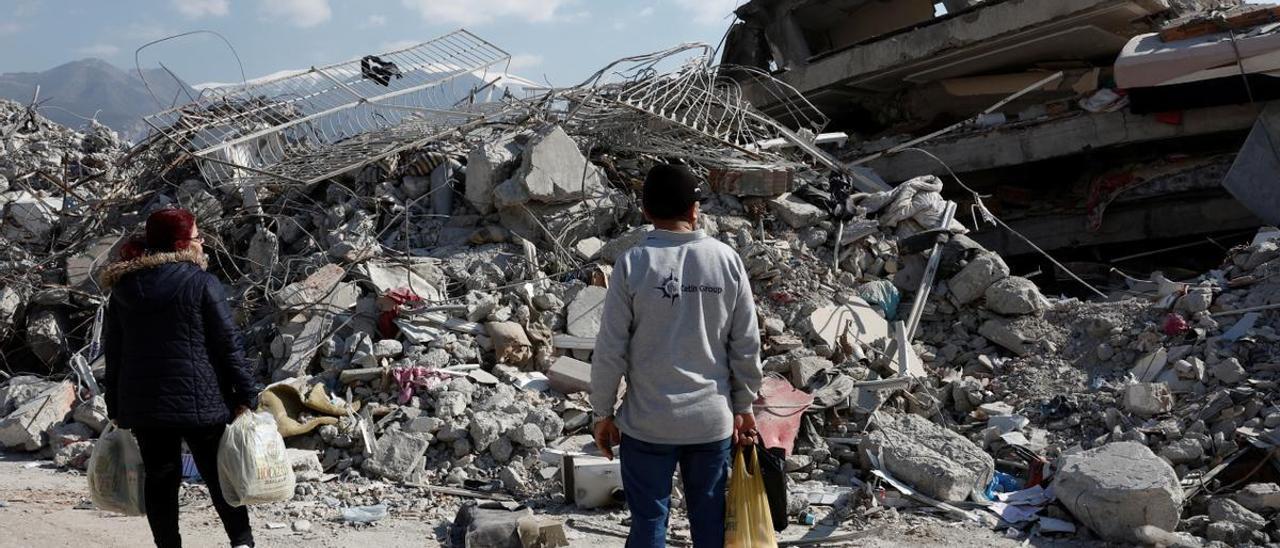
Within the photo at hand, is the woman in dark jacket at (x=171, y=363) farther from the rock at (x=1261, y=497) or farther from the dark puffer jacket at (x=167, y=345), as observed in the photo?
the rock at (x=1261, y=497)

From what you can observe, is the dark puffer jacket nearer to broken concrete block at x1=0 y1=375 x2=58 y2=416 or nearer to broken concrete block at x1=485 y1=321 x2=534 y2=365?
broken concrete block at x1=485 y1=321 x2=534 y2=365

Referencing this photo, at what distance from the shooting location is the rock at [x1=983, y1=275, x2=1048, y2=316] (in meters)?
6.80

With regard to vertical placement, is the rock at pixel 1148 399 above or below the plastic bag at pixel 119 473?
below

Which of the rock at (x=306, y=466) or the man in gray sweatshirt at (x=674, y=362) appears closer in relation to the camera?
the man in gray sweatshirt at (x=674, y=362)

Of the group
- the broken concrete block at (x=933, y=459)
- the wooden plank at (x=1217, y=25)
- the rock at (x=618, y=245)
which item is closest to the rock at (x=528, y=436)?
the broken concrete block at (x=933, y=459)

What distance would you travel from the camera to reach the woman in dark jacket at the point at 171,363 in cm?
317

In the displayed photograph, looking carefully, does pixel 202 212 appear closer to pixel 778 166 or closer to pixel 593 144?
pixel 593 144

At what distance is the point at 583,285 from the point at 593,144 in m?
1.57

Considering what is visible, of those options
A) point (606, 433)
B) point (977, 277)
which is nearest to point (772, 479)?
point (606, 433)

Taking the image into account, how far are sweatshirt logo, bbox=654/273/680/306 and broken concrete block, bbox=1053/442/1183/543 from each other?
2555 mm

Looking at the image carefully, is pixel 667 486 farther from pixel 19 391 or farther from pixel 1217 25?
pixel 1217 25

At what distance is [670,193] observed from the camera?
276 cm

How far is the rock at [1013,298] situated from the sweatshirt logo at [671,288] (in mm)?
4762

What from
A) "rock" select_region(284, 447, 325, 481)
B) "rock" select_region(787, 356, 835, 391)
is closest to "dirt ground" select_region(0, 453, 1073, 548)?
"rock" select_region(284, 447, 325, 481)
